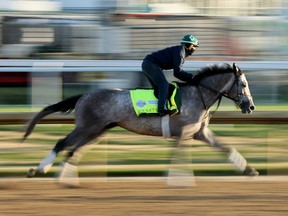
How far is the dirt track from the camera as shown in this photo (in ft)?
23.7

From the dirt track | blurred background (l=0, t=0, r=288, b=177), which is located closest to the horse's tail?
the dirt track

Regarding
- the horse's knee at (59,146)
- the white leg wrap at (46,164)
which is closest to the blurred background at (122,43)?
the horse's knee at (59,146)

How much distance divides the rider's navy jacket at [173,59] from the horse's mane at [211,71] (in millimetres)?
144

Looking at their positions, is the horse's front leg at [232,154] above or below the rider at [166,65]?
below

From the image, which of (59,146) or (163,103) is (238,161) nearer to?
(163,103)

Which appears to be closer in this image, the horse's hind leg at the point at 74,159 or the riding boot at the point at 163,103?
the horse's hind leg at the point at 74,159

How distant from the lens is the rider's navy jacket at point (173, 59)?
8859 millimetres

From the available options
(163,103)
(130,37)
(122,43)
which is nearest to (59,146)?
(163,103)

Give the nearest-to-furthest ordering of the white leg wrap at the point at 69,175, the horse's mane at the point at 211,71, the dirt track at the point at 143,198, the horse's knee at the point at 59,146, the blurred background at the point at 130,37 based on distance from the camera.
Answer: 1. the dirt track at the point at 143,198
2. the white leg wrap at the point at 69,175
3. the horse's knee at the point at 59,146
4. the horse's mane at the point at 211,71
5. the blurred background at the point at 130,37

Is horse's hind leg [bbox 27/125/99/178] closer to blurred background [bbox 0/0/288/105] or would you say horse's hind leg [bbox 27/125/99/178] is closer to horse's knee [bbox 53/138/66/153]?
horse's knee [bbox 53/138/66/153]

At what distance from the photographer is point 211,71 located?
927 centimetres

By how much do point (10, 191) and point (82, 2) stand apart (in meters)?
4.85

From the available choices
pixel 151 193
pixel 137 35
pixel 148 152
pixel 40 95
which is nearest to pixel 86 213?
pixel 151 193

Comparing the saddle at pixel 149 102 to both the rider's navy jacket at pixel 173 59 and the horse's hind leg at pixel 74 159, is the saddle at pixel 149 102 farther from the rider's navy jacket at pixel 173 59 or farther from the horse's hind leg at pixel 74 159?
the horse's hind leg at pixel 74 159
